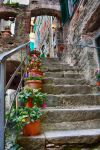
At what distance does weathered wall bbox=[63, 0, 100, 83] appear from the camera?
4.80 meters

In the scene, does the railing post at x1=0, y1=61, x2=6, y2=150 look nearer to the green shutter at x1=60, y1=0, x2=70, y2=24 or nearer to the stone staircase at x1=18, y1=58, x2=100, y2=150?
the stone staircase at x1=18, y1=58, x2=100, y2=150

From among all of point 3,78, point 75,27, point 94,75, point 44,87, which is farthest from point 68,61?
point 3,78

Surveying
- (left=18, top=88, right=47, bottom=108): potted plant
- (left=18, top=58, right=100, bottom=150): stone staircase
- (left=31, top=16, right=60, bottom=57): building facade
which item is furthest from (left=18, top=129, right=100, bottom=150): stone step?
(left=31, top=16, right=60, bottom=57): building facade

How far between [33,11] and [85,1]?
17.9 feet

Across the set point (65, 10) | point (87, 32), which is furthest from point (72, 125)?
point (65, 10)

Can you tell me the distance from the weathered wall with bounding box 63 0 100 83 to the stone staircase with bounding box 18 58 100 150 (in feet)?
2.63

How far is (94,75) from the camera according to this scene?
4984mm

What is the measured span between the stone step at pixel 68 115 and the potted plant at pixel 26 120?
0.44 m

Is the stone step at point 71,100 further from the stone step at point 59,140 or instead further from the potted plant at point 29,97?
the stone step at point 59,140

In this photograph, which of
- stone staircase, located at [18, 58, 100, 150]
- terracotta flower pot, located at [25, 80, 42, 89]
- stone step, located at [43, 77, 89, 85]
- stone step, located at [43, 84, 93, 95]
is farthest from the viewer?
stone step, located at [43, 77, 89, 85]

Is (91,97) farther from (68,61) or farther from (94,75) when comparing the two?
(68,61)

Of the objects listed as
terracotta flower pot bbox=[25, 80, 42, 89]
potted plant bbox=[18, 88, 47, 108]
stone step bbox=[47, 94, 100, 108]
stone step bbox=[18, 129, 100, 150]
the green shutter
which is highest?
the green shutter

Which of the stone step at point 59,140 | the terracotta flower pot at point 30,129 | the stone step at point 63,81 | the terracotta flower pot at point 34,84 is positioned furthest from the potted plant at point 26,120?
the stone step at point 63,81

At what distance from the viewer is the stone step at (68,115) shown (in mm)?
2863
